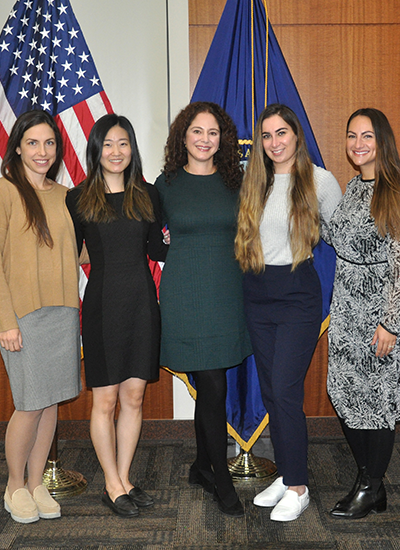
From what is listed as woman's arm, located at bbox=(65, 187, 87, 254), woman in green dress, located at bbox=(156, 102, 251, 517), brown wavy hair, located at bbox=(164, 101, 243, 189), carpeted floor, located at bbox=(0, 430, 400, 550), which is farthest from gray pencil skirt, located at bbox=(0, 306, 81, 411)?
brown wavy hair, located at bbox=(164, 101, 243, 189)

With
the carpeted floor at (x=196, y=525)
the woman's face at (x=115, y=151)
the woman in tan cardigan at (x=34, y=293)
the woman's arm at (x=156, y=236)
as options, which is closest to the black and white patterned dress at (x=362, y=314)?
the carpeted floor at (x=196, y=525)

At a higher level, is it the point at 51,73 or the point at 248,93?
the point at 51,73

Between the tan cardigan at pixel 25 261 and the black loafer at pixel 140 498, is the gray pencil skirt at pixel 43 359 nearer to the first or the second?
the tan cardigan at pixel 25 261

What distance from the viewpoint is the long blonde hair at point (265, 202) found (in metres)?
2.61

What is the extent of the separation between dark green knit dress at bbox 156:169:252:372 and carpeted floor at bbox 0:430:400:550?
2.36 feet

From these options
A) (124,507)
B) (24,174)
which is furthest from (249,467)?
(24,174)

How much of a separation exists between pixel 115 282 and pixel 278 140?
102 centimetres

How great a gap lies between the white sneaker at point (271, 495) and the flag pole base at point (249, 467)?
0.31 meters

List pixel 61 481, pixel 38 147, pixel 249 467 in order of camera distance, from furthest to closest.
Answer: pixel 249 467, pixel 61 481, pixel 38 147

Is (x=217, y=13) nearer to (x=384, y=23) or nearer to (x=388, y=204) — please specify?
(x=384, y=23)

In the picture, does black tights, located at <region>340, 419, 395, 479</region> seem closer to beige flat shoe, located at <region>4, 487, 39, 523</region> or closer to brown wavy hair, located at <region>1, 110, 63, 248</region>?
beige flat shoe, located at <region>4, 487, 39, 523</region>

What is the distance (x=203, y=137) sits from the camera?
2.70m

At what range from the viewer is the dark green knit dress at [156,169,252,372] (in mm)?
2668

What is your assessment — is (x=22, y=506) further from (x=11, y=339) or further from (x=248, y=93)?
(x=248, y=93)
